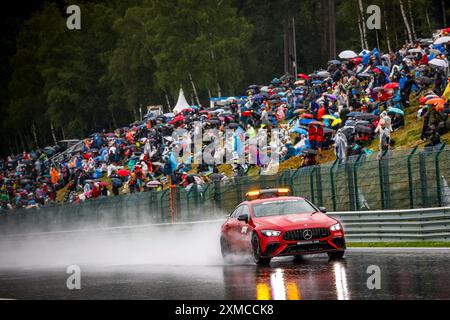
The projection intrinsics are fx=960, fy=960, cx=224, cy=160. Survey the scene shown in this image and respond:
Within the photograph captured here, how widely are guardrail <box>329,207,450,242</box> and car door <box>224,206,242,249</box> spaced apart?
3873 mm

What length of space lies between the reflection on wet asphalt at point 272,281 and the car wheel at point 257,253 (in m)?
0.17

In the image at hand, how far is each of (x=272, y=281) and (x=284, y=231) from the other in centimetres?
335

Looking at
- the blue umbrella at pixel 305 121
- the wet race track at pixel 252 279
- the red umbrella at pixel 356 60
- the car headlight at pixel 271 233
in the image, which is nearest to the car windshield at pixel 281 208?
the wet race track at pixel 252 279

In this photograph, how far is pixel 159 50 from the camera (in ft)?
307

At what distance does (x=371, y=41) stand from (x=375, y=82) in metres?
47.1

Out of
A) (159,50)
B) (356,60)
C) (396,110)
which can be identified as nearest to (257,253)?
(396,110)

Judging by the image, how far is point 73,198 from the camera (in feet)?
164

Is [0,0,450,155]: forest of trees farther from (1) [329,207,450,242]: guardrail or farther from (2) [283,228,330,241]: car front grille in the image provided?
(2) [283,228,330,241]: car front grille

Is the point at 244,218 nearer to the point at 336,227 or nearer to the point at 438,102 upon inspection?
the point at 336,227

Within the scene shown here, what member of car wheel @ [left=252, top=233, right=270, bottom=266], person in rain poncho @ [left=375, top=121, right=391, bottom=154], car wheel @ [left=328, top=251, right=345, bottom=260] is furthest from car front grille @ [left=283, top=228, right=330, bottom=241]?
person in rain poncho @ [left=375, top=121, right=391, bottom=154]

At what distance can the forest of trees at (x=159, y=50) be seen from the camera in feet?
264

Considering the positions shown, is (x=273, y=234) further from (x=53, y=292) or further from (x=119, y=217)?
(x=119, y=217)

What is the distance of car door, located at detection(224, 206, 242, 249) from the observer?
20266 millimetres

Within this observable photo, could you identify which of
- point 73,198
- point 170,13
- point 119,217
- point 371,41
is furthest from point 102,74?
point 119,217
